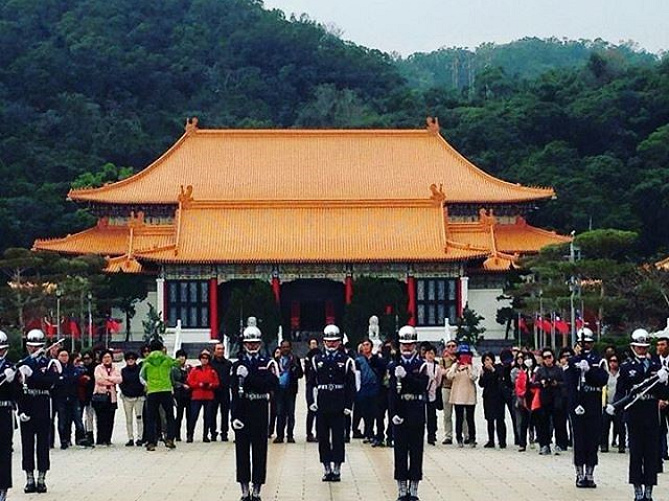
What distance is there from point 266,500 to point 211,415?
22.9ft

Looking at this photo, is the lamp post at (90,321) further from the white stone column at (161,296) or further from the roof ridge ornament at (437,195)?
the roof ridge ornament at (437,195)

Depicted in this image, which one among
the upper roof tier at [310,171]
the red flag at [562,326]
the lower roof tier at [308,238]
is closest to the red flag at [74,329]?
the lower roof tier at [308,238]

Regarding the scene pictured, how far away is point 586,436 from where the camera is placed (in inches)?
626

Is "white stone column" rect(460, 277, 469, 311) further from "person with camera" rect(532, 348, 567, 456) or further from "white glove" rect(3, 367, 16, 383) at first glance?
"white glove" rect(3, 367, 16, 383)

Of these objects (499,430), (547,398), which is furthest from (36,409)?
(499,430)

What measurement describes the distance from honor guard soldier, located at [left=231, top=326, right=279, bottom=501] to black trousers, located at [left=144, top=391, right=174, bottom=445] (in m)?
5.20

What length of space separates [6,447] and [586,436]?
6008 millimetres

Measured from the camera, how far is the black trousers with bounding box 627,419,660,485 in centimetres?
1410

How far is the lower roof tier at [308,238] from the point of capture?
179 ft

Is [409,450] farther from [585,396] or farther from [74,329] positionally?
[74,329]

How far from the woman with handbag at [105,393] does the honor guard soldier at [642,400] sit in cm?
830

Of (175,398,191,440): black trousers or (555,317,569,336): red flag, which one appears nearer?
(175,398,191,440): black trousers

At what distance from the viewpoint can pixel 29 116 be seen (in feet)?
285

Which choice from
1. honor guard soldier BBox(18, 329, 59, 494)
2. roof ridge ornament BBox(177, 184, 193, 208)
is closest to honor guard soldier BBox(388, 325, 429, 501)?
honor guard soldier BBox(18, 329, 59, 494)
